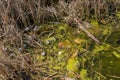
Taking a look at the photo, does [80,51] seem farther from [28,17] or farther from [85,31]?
[28,17]

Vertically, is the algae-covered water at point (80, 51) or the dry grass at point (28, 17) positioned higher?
the dry grass at point (28, 17)

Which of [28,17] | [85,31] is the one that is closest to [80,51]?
[85,31]

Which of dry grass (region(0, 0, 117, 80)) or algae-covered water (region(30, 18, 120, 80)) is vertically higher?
dry grass (region(0, 0, 117, 80))

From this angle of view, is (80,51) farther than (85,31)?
No

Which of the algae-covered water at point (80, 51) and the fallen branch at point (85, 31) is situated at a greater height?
the fallen branch at point (85, 31)

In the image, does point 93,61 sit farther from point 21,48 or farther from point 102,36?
point 21,48

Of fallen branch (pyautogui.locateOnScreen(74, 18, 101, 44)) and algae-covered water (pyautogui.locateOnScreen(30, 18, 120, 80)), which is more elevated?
→ fallen branch (pyautogui.locateOnScreen(74, 18, 101, 44))

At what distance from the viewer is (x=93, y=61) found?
212 cm

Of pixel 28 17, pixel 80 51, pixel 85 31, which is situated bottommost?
pixel 80 51

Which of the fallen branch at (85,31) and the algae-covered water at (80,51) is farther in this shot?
the fallen branch at (85,31)

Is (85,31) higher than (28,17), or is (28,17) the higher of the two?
(28,17)

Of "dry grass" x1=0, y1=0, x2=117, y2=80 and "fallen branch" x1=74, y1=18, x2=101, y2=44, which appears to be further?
"fallen branch" x1=74, y1=18, x2=101, y2=44

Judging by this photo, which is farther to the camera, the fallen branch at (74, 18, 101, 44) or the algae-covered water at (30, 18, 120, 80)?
the fallen branch at (74, 18, 101, 44)

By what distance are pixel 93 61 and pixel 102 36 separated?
0.28m
